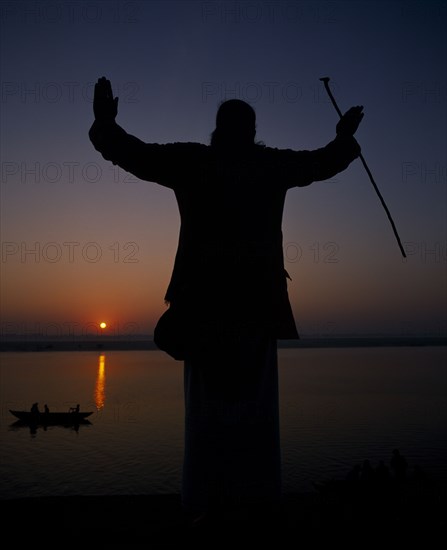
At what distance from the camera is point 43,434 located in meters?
33.9

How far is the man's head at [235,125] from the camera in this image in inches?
119

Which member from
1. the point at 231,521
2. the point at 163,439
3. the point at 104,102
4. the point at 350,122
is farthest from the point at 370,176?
the point at 163,439

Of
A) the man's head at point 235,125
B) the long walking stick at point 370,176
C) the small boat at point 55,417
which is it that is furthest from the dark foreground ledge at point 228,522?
the small boat at point 55,417

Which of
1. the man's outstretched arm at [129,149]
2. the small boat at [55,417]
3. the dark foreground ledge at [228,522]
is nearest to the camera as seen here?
the dark foreground ledge at [228,522]

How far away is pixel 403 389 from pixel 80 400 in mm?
37187

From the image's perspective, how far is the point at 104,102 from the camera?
9.43ft

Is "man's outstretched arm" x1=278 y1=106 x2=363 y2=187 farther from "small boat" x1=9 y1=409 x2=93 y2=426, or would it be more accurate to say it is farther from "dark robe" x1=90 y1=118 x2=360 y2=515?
"small boat" x1=9 y1=409 x2=93 y2=426

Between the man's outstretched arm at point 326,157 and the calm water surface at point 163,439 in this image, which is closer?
the man's outstretched arm at point 326,157

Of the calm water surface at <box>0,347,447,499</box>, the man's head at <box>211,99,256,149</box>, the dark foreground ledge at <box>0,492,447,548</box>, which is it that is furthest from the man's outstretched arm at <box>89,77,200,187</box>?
the calm water surface at <box>0,347,447,499</box>

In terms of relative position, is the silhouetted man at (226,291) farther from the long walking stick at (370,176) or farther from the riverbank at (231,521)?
the long walking stick at (370,176)

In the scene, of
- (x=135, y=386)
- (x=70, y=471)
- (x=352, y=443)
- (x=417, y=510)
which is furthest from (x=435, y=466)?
(x=135, y=386)

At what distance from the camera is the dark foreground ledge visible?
2641 mm

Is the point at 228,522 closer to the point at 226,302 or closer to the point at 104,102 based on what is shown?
the point at 226,302

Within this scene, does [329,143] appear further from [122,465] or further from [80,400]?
[80,400]
